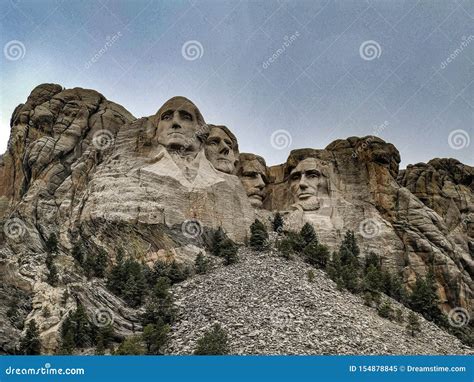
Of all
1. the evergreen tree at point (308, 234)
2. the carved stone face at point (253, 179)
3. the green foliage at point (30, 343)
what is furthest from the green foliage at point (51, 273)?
the carved stone face at point (253, 179)

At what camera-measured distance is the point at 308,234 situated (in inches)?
2173

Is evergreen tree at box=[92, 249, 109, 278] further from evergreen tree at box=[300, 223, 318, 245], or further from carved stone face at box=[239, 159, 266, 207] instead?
carved stone face at box=[239, 159, 266, 207]

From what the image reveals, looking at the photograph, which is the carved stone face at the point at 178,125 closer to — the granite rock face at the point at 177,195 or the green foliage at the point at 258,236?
the granite rock face at the point at 177,195

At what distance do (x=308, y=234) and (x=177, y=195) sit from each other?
343 inches

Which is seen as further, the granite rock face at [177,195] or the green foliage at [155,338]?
the granite rock face at [177,195]

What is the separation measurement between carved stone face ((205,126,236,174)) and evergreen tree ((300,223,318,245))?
21.6 ft

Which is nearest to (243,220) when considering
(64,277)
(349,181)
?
(349,181)

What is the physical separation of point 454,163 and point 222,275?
100 feet

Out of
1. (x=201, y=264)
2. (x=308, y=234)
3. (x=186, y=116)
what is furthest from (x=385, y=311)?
(x=186, y=116)

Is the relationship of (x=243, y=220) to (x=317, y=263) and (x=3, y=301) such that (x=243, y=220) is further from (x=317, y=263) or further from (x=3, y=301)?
(x=3, y=301)

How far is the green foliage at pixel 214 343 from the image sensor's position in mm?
36438

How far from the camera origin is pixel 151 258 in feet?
161

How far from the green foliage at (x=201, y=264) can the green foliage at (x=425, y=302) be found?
12093 millimetres

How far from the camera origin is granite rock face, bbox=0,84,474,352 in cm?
4991
